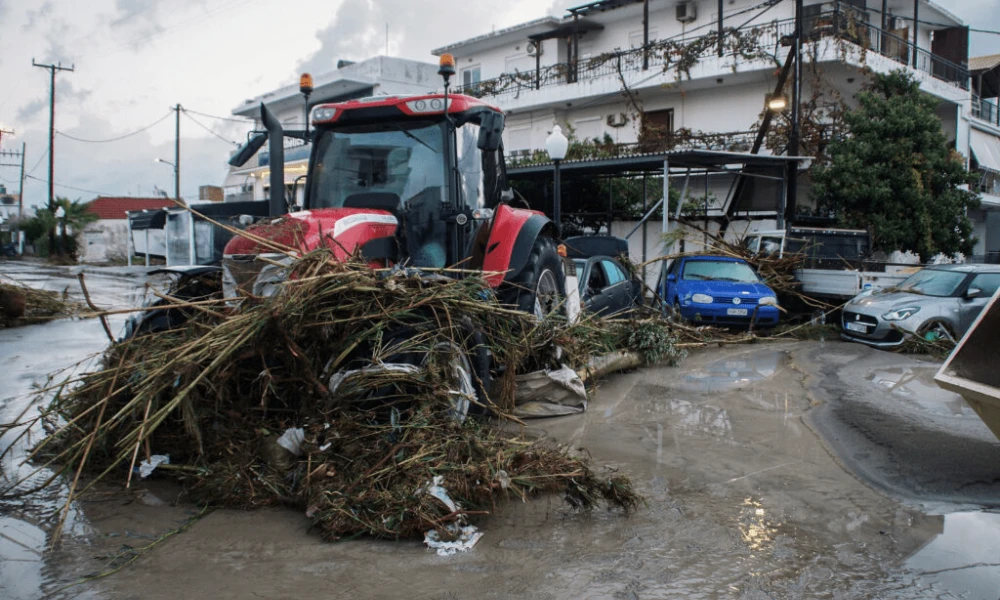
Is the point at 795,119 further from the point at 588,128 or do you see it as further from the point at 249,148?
the point at 249,148

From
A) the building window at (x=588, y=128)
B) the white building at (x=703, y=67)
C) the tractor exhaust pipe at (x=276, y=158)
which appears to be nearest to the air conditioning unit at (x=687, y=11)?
the white building at (x=703, y=67)

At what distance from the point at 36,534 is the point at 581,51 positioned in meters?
27.2

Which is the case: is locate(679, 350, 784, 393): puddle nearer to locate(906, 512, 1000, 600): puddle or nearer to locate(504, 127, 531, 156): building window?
locate(906, 512, 1000, 600): puddle

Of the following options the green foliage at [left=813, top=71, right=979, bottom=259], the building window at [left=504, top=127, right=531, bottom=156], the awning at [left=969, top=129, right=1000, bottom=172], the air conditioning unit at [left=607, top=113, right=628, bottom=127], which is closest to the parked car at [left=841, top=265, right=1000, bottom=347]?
the green foliage at [left=813, top=71, right=979, bottom=259]

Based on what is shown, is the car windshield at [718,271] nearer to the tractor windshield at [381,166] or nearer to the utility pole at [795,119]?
the utility pole at [795,119]

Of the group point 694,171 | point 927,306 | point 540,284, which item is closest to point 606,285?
point 540,284

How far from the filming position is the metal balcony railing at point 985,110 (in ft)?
90.9

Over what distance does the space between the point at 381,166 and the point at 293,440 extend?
285cm

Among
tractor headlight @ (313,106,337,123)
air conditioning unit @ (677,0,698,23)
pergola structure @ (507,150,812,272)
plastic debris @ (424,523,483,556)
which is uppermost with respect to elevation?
air conditioning unit @ (677,0,698,23)

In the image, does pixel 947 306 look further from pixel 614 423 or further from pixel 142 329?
pixel 142 329

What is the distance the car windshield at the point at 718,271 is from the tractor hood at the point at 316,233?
28.6 ft

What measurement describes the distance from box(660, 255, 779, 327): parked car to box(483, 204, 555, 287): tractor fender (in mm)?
5861

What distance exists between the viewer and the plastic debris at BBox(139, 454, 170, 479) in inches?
184

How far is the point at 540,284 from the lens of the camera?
7590 mm
